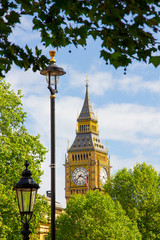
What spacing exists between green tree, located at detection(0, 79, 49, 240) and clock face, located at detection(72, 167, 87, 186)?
124815 mm

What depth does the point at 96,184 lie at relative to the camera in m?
164

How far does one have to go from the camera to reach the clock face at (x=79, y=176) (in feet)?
534

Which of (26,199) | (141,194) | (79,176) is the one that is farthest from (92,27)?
(79,176)

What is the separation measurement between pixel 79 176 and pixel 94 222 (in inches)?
4466

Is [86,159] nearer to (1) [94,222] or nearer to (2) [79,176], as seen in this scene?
(2) [79,176]

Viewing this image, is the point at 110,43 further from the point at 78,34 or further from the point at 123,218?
the point at 123,218

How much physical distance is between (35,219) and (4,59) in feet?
82.9

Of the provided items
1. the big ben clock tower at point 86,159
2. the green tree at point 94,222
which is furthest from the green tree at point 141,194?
the big ben clock tower at point 86,159

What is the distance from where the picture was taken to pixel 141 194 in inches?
2547

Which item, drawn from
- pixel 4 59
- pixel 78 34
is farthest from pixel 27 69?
pixel 78 34

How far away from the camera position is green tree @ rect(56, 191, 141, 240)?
4872 cm

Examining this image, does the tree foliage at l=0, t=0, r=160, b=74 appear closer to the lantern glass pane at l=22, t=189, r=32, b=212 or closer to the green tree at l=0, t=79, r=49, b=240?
the lantern glass pane at l=22, t=189, r=32, b=212

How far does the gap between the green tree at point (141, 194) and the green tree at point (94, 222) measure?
600cm

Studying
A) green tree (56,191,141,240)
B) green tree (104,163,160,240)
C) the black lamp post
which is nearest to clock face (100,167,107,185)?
green tree (104,163,160,240)
